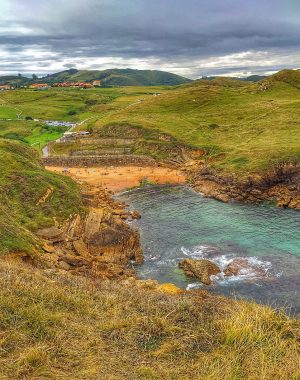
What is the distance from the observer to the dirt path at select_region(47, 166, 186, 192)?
5910cm

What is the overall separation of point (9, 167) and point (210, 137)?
44.2 m

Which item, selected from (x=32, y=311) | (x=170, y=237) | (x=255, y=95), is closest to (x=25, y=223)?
(x=170, y=237)

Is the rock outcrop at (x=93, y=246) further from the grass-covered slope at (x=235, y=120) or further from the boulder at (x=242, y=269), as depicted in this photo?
the grass-covered slope at (x=235, y=120)

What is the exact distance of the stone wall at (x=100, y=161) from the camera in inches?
2760

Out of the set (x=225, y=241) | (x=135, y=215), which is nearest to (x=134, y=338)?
(x=225, y=241)

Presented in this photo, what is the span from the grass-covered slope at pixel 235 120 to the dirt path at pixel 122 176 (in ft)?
23.6

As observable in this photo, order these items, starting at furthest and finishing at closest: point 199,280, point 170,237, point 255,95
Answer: point 255,95
point 170,237
point 199,280

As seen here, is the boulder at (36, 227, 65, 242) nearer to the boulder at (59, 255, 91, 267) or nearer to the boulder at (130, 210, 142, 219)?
the boulder at (59, 255, 91, 267)

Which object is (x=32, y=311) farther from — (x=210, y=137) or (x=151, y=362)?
(x=210, y=137)

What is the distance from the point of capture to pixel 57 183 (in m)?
38.9

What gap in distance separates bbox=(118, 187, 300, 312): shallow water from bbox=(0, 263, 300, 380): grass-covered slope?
12510 millimetres

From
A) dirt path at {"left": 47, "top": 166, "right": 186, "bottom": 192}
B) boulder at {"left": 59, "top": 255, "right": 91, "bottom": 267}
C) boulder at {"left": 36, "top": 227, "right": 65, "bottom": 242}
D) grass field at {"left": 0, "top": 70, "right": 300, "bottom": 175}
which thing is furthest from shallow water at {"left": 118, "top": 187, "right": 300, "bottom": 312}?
grass field at {"left": 0, "top": 70, "right": 300, "bottom": 175}

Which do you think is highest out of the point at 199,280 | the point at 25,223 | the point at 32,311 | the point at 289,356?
the point at 32,311

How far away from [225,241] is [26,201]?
17.4 metres
